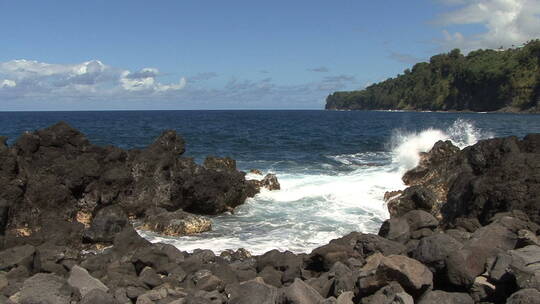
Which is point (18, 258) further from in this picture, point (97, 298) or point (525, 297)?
point (525, 297)

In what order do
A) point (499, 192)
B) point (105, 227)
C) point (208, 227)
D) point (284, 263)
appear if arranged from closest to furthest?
point (284, 263)
point (499, 192)
point (105, 227)
point (208, 227)

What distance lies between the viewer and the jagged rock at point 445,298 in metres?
7.34

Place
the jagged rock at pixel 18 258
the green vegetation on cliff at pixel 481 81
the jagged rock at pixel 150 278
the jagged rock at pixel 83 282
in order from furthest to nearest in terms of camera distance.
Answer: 1. the green vegetation on cliff at pixel 481 81
2. the jagged rock at pixel 18 258
3. the jagged rock at pixel 150 278
4. the jagged rock at pixel 83 282

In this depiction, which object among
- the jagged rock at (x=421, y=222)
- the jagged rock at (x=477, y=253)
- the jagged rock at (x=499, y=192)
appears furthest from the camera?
the jagged rock at (x=499, y=192)

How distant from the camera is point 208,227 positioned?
1645 centimetres

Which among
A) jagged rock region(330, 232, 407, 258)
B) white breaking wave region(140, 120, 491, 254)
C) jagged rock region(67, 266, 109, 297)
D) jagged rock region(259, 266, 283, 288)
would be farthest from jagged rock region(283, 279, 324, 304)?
white breaking wave region(140, 120, 491, 254)

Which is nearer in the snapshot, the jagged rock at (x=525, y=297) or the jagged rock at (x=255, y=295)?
the jagged rock at (x=525, y=297)

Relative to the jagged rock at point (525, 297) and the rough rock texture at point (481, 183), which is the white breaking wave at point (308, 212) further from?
the jagged rock at point (525, 297)

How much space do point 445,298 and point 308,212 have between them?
1146 cm

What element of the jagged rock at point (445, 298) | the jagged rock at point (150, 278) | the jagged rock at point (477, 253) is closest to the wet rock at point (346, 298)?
the jagged rock at point (445, 298)

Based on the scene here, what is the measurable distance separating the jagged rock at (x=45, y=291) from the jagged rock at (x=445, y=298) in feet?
18.8

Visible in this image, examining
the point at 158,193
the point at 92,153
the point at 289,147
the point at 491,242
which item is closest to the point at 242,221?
the point at 158,193

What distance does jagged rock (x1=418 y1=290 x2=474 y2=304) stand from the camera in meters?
7.34

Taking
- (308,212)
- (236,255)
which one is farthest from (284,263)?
(308,212)
